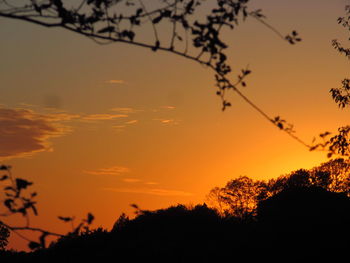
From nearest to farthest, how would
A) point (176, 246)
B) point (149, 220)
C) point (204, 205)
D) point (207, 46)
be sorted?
point (207, 46) → point (176, 246) → point (149, 220) → point (204, 205)

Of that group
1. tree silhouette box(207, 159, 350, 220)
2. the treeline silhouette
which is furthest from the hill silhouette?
tree silhouette box(207, 159, 350, 220)

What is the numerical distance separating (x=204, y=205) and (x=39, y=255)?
9.01 metres

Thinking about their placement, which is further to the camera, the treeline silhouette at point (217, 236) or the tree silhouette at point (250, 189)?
the tree silhouette at point (250, 189)

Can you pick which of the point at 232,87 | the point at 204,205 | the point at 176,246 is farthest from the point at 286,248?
the point at 232,87

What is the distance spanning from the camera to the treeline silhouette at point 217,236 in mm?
19219

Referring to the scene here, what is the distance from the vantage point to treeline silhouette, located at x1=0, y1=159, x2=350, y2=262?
63.1ft

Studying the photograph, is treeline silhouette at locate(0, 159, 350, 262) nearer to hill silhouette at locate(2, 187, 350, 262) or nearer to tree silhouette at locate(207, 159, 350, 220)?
hill silhouette at locate(2, 187, 350, 262)

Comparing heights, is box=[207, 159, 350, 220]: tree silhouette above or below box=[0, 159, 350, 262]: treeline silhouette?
above

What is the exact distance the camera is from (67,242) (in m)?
21.3

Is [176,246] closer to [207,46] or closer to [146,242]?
[146,242]

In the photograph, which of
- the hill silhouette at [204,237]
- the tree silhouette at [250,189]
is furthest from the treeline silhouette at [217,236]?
the tree silhouette at [250,189]

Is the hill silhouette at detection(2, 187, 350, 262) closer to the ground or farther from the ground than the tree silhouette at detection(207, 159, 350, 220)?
closer to the ground

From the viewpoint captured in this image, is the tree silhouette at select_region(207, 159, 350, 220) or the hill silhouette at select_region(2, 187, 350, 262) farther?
the tree silhouette at select_region(207, 159, 350, 220)

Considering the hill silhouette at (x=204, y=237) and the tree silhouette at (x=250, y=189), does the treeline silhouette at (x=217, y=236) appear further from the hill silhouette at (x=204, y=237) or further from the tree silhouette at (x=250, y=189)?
the tree silhouette at (x=250, y=189)
